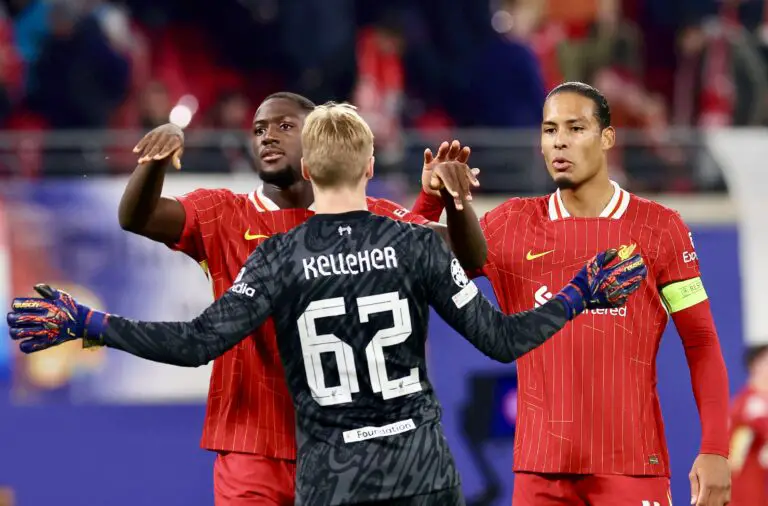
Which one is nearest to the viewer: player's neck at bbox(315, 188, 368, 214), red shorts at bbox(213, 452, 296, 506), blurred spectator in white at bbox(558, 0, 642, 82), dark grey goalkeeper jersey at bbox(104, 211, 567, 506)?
dark grey goalkeeper jersey at bbox(104, 211, 567, 506)

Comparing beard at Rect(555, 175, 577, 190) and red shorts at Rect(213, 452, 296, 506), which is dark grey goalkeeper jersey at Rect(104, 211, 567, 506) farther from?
beard at Rect(555, 175, 577, 190)

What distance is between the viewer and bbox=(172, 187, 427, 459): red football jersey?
4914 mm

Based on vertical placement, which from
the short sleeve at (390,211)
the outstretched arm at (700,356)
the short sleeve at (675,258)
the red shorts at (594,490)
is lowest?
the red shorts at (594,490)

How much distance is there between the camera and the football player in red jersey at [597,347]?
195 inches

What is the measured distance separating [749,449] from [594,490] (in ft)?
14.8

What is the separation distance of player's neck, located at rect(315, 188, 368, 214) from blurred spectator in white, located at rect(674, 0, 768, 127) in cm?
703

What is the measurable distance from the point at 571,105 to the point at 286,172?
1177mm

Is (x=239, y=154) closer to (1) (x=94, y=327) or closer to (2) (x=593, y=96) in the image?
(2) (x=593, y=96)

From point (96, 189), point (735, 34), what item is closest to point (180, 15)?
point (96, 189)

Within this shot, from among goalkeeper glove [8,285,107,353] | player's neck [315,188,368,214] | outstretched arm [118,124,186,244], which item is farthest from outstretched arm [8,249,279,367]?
outstretched arm [118,124,186,244]

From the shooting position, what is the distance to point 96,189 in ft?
29.1

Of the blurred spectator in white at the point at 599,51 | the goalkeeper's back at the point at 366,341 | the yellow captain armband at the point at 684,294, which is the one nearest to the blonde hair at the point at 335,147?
the goalkeeper's back at the point at 366,341

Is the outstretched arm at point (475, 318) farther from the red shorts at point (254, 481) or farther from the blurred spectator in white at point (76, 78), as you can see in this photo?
the blurred spectator in white at point (76, 78)


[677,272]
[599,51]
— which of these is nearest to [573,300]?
[677,272]
